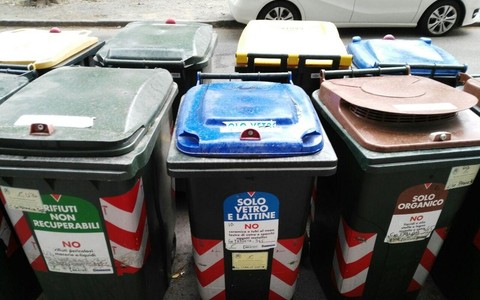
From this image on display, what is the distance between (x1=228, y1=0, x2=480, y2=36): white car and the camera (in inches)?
258

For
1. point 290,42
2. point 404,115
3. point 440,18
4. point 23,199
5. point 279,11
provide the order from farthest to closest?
point 440,18, point 279,11, point 290,42, point 404,115, point 23,199

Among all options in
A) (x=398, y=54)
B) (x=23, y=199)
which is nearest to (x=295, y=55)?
(x=398, y=54)

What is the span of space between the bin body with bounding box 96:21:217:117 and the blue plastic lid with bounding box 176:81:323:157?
1.98 feet

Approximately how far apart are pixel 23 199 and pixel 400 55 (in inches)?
93.8

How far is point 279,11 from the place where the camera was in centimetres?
657

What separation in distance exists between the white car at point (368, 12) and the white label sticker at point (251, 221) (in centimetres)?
553

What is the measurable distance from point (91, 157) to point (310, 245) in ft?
5.19

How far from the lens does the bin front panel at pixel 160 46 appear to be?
246cm

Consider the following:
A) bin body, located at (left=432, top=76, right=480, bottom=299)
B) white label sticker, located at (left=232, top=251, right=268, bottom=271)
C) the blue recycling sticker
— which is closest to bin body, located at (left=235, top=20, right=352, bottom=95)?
bin body, located at (left=432, top=76, right=480, bottom=299)

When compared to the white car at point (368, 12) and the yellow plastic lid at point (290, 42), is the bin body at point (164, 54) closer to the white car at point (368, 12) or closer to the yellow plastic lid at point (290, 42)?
the yellow plastic lid at point (290, 42)

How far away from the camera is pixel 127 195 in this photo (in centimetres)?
159

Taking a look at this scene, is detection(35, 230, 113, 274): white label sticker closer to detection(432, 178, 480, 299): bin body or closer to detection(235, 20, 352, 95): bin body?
detection(235, 20, 352, 95): bin body

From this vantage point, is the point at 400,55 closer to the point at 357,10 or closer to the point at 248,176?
the point at 248,176

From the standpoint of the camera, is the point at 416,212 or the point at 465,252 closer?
the point at 416,212
